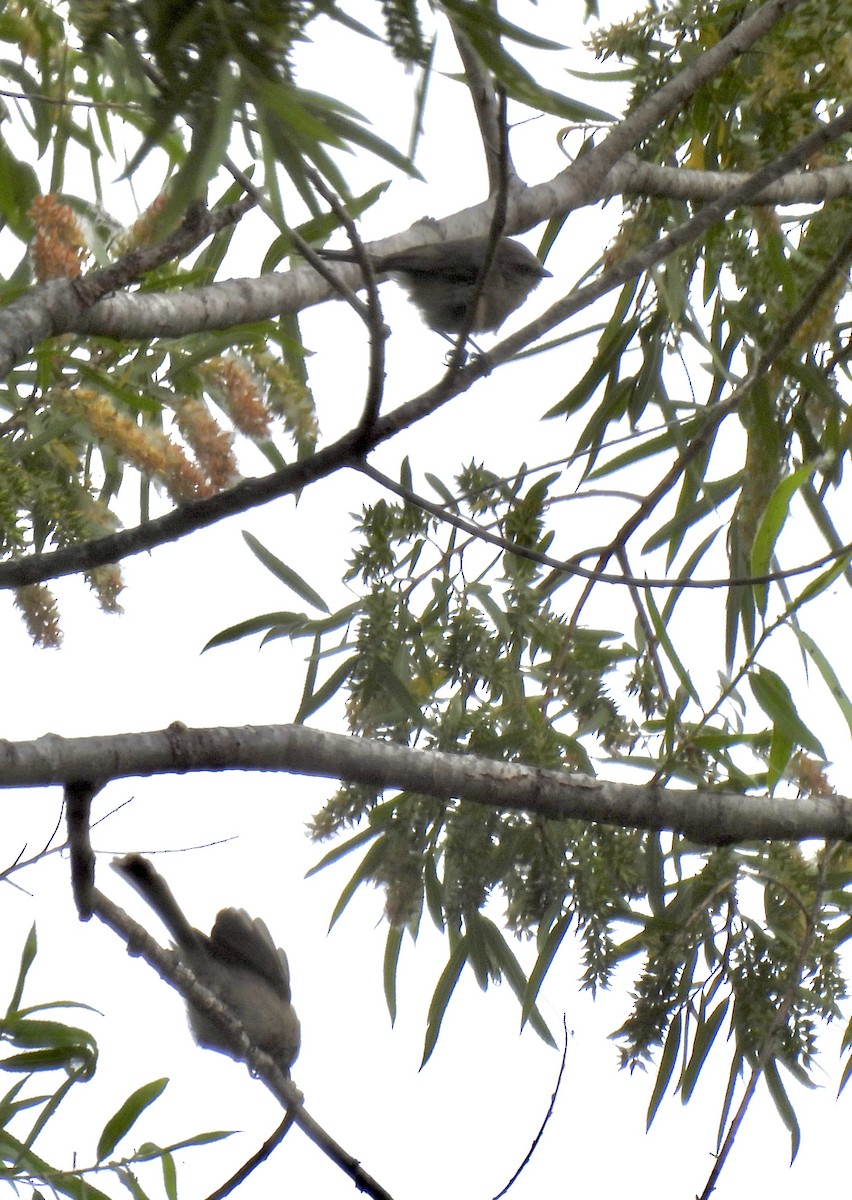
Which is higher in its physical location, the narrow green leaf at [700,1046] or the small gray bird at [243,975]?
the narrow green leaf at [700,1046]

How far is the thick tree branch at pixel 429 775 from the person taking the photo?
1449mm

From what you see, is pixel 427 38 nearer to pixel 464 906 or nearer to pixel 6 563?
pixel 6 563

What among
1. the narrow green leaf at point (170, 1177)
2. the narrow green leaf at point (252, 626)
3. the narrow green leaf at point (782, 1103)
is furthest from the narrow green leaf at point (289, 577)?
the narrow green leaf at point (782, 1103)

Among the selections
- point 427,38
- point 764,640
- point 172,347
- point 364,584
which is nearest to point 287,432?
point 364,584

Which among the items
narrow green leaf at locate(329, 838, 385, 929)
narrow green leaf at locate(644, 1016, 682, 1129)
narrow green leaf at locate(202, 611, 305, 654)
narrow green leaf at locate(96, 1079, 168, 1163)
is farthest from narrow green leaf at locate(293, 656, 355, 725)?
narrow green leaf at locate(644, 1016, 682, 1129)

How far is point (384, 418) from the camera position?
1.43m

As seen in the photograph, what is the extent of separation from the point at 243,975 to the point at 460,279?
2000 millimetres

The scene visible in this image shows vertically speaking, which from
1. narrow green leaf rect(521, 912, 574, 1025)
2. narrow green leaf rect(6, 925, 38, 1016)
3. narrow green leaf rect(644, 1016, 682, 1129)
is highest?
narrow green leaf rect(521, 912, 574, 1025)

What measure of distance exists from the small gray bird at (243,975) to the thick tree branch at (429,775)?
1.96ft

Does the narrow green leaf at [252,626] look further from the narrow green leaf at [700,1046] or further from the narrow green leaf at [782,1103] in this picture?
the narrow green leaf at [782,1103]

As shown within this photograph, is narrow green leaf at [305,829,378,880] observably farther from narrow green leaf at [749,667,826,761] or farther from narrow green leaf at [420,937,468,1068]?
narrow green leaf at [749,667,826,761]

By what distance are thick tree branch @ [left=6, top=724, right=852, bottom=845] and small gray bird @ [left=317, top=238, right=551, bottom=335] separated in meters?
1.47

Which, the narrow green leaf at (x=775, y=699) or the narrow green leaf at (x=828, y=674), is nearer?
the narrow green leaf at (x=775, y=699)

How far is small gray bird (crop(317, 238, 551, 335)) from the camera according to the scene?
310 centimetres
